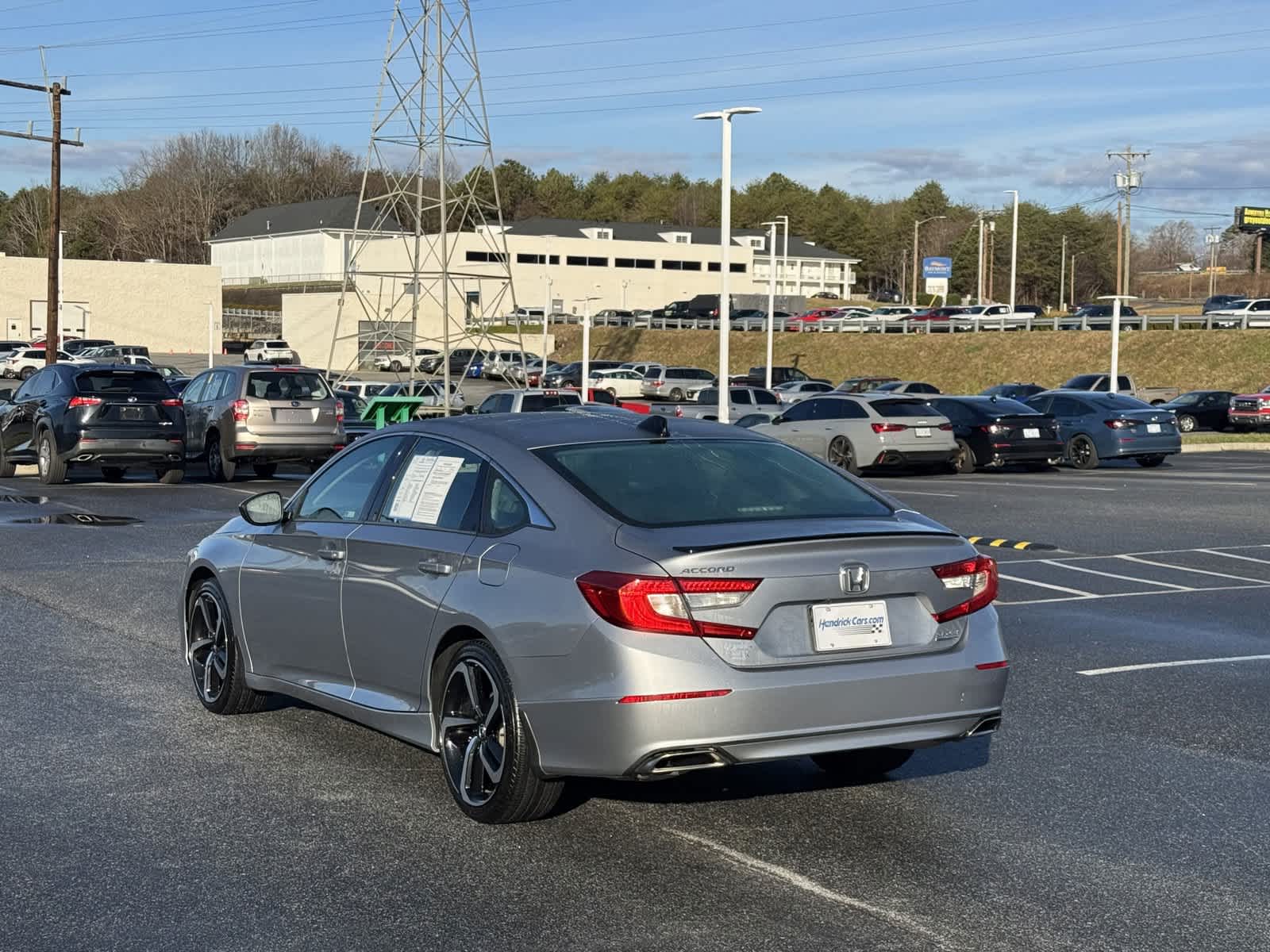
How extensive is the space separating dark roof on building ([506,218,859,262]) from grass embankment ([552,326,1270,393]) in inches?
1425

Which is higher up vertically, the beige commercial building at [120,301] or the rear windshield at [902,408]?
the beige commercial building at [120,301]

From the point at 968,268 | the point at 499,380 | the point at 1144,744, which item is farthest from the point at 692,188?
the point at 1144,744

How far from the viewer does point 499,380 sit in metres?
84.6

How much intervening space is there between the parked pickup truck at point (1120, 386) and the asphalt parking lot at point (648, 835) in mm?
43722

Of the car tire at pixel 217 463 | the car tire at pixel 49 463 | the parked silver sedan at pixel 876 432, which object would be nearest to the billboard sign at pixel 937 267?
the parked silver sedan at pixel 876 432

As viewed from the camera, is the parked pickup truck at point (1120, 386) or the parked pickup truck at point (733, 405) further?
the parked pickup truck at point (1120, 386)

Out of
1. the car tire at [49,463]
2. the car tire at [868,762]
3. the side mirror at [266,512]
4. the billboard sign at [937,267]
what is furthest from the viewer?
the billboard sign at [937,267]

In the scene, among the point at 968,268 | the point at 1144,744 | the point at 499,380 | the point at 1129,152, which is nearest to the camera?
the point at 1144,744

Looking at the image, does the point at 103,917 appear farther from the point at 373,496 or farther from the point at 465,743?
the point at 373,496

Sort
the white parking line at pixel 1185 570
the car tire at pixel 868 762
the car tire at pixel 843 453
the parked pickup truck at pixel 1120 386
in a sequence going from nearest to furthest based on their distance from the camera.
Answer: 1. the car tire at pixel 868 762
2. the white parking line at pixel 1185 570
3. the car tire at pixel 843 453
4. the parked pickup truck at pixel 1120 386

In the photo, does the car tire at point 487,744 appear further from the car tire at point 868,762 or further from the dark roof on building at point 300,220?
the dark roof on building at point 300,220

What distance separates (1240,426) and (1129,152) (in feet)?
57.8

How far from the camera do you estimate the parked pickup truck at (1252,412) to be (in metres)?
47.9

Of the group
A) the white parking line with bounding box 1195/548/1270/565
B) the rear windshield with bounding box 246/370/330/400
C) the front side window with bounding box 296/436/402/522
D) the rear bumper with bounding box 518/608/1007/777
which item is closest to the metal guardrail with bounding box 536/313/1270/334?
the rear windshield with bounding box 246/370/330/400
